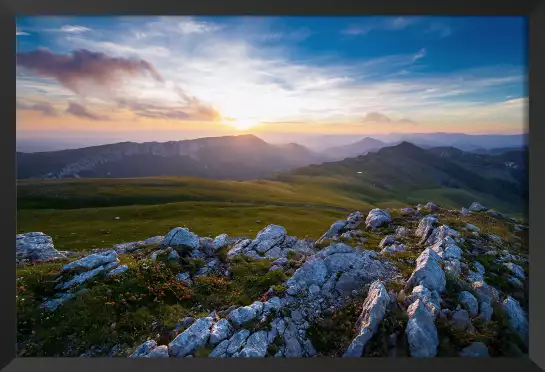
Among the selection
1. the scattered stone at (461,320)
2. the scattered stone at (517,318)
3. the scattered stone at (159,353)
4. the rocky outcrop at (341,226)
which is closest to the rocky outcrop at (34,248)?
the scattered stone at (159,353)

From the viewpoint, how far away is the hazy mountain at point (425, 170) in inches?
402

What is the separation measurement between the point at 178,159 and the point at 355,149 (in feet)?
24.0

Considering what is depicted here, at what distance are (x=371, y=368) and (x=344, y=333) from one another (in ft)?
3.28

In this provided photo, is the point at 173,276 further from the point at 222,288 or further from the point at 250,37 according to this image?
the point at 250,37

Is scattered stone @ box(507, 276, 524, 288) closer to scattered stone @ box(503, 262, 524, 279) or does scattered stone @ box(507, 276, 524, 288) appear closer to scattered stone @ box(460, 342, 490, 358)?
scattered stone @ box(503, 262, 524, 279)

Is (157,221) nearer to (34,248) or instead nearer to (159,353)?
(34,248)

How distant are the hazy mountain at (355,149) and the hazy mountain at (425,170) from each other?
32cm

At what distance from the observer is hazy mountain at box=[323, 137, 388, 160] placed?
10.6 metres

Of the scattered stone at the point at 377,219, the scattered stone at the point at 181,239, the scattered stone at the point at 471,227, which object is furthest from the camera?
the scattered stone at the point at 377,219

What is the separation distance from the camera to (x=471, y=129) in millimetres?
9969

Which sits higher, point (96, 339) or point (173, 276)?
point (173, 276)

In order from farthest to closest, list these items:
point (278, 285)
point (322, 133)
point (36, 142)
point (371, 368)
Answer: point (322, 133) < point (36, 142) < point (278, 285) < point (371, 368)

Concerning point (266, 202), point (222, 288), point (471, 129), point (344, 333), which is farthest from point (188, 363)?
point (471, 129)

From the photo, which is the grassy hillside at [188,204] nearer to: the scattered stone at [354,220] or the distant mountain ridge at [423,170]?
the distant mountain ridge at [423,170]
